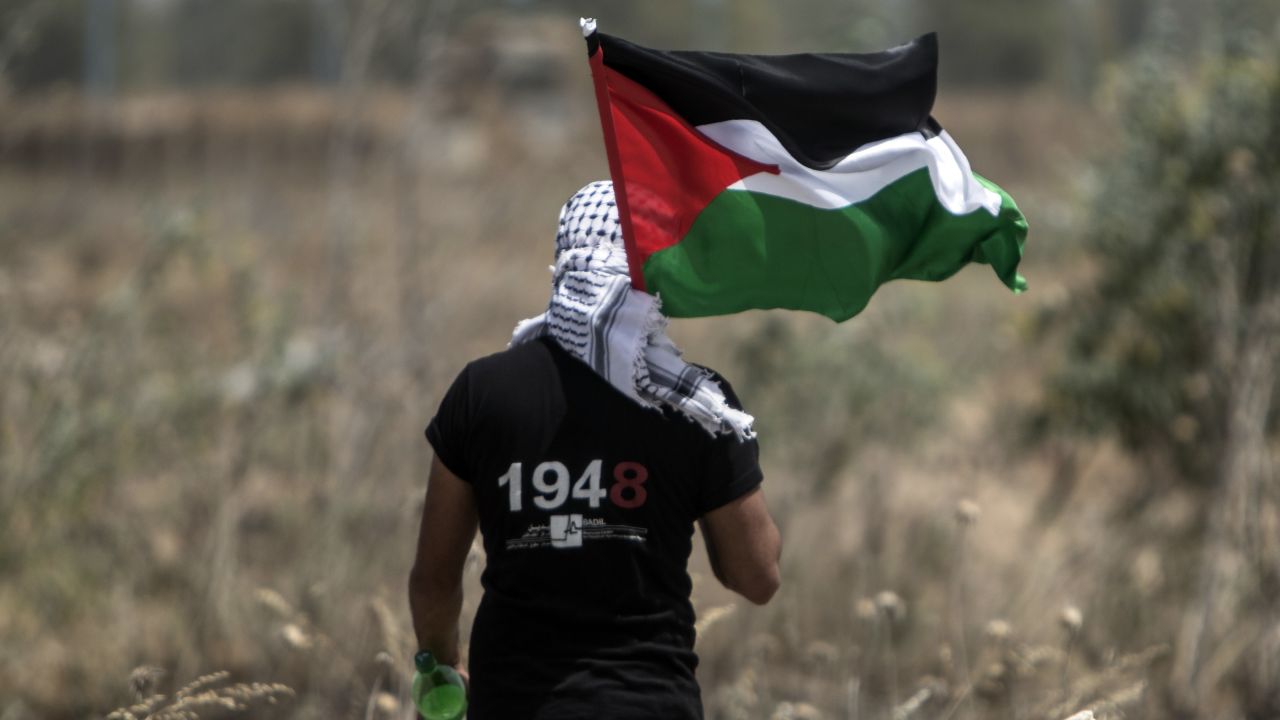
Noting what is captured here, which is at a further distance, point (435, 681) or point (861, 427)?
point (861, 427)

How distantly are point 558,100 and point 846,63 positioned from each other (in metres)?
15.4

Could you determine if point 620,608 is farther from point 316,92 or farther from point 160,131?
point 316,92

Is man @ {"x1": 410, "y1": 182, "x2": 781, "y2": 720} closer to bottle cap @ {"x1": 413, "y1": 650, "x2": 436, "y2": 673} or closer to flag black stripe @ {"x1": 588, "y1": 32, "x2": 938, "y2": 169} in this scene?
bottle cap @ {"x1": 413, "y1": 650, "x2": 436, "y2": 673}

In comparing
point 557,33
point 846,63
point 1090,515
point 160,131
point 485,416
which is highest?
point 557,33

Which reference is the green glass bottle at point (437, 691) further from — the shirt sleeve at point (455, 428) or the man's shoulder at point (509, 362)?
the man's shoulder at point (509, 362)

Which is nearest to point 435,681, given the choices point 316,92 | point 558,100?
point 316,92

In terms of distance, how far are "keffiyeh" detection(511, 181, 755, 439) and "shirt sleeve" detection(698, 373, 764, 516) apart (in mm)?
22

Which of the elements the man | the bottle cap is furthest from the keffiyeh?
the bottle cap

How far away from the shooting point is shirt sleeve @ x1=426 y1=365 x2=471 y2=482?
2180 mm

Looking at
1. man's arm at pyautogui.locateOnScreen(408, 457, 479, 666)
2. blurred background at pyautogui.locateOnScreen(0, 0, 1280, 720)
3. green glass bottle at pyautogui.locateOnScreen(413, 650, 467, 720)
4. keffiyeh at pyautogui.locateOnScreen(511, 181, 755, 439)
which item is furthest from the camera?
blurred background at pyautogui.locateOnScreen(0, 0, 1280, 720)

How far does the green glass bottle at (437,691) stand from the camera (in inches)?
93.6

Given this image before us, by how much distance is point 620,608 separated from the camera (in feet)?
7.13

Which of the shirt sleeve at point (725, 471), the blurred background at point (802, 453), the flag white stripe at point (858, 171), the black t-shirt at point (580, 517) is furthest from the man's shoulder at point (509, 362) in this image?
the blurred background at point (802, 453)

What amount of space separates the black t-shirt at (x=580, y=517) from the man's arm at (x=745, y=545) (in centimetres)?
3
